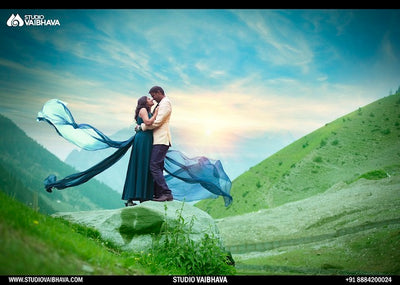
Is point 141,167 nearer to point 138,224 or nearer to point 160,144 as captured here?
point 160,144

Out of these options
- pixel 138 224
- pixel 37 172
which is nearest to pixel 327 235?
pixel 138 224

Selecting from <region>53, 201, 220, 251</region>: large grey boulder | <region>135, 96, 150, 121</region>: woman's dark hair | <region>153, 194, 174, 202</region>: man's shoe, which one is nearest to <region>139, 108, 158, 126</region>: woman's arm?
<region>135, 96, 150, 121</region>: woman's dark hair

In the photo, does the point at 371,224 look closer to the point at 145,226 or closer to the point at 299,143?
the point at 145,226

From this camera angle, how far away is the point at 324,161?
44.2m

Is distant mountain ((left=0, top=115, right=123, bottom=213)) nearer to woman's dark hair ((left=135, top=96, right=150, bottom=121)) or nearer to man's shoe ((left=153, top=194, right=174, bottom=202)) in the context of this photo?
man's shoe ((left=153, top=194, right=174, bottom=202))

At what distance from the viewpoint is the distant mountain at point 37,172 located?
1181 centimetres

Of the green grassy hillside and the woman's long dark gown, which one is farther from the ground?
the green grassy hillside

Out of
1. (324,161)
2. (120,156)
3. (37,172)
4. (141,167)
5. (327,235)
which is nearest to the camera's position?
(141,167)

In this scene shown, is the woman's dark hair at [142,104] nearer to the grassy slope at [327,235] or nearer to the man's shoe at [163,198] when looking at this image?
the man's shoe at [163,198]

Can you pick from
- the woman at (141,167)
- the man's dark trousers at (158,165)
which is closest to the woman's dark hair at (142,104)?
the woman at (141,167)

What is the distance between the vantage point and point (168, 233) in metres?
8.83

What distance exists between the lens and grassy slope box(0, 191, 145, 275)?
4.95 m

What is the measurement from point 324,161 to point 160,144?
122 ft

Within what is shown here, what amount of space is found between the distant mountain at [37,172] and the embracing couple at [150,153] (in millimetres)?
1985
